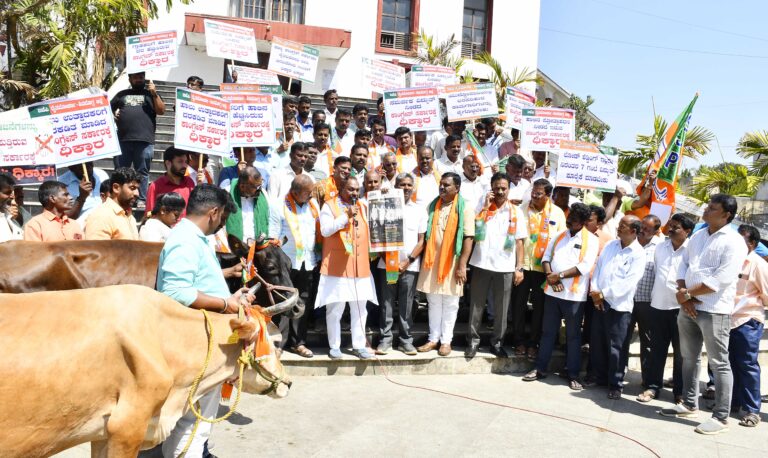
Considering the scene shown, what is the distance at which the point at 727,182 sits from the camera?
13.8 metres

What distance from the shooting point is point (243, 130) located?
8000 mm

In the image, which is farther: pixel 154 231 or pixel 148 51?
pixel 148 51

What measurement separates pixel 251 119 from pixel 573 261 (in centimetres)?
420

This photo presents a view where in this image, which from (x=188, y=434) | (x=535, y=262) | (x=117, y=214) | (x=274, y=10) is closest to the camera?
(x=188, y=434)

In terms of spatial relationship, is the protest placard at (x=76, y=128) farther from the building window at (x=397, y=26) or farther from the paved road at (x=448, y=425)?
the building window at (x=397, y=26)

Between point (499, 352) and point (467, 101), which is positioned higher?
point (467, 101)

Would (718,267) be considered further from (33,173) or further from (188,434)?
(33,173)

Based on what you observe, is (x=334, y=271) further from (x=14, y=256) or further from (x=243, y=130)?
(x=14, y=256)

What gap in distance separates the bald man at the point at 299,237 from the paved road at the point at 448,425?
22.1 inches

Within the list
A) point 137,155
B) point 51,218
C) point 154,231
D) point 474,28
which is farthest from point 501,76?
point 51,218

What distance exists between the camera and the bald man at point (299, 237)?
7234mm

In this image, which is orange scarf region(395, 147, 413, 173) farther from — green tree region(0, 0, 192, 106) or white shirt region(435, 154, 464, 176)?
green tree region(0, 0, 192, 106)

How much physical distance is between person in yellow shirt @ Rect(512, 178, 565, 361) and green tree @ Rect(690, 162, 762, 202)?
24.9ft

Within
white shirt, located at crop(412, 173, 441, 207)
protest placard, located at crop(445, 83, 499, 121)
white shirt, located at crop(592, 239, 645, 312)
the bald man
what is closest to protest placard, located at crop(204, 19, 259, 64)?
protest placard, located at crop(445, 83, 499, 121)
